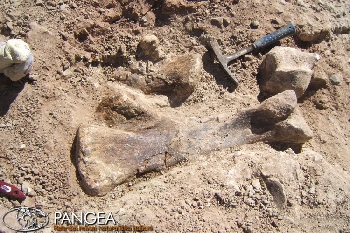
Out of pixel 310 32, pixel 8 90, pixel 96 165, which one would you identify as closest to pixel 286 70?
pixel 310 32

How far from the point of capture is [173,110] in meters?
2.75

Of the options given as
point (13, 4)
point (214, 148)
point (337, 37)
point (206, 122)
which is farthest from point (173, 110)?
point (337, 37)

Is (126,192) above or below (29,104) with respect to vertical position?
below

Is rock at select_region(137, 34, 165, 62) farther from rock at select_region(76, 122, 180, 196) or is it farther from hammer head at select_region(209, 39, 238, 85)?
rock at select_region(76, 122, 180, 196)

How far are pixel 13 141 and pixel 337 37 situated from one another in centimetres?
313

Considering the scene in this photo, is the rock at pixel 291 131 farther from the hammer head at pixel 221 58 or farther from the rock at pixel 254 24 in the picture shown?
the rock at pixel 254 24

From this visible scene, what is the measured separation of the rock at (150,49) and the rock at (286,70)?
36.8 inches

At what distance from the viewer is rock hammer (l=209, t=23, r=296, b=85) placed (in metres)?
2.92

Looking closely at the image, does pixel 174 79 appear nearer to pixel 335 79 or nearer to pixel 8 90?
pixel 8 90

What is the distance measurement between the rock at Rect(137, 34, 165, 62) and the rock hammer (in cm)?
47

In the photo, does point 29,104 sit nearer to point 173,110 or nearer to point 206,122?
point 173,110

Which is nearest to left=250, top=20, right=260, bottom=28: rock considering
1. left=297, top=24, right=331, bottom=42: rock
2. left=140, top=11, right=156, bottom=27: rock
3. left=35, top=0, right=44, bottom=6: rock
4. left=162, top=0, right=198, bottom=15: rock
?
left=297, top=24, right=331, bottom=42: rock

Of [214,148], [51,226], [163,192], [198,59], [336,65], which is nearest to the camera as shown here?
[51,226]

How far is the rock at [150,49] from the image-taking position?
2.79 m
